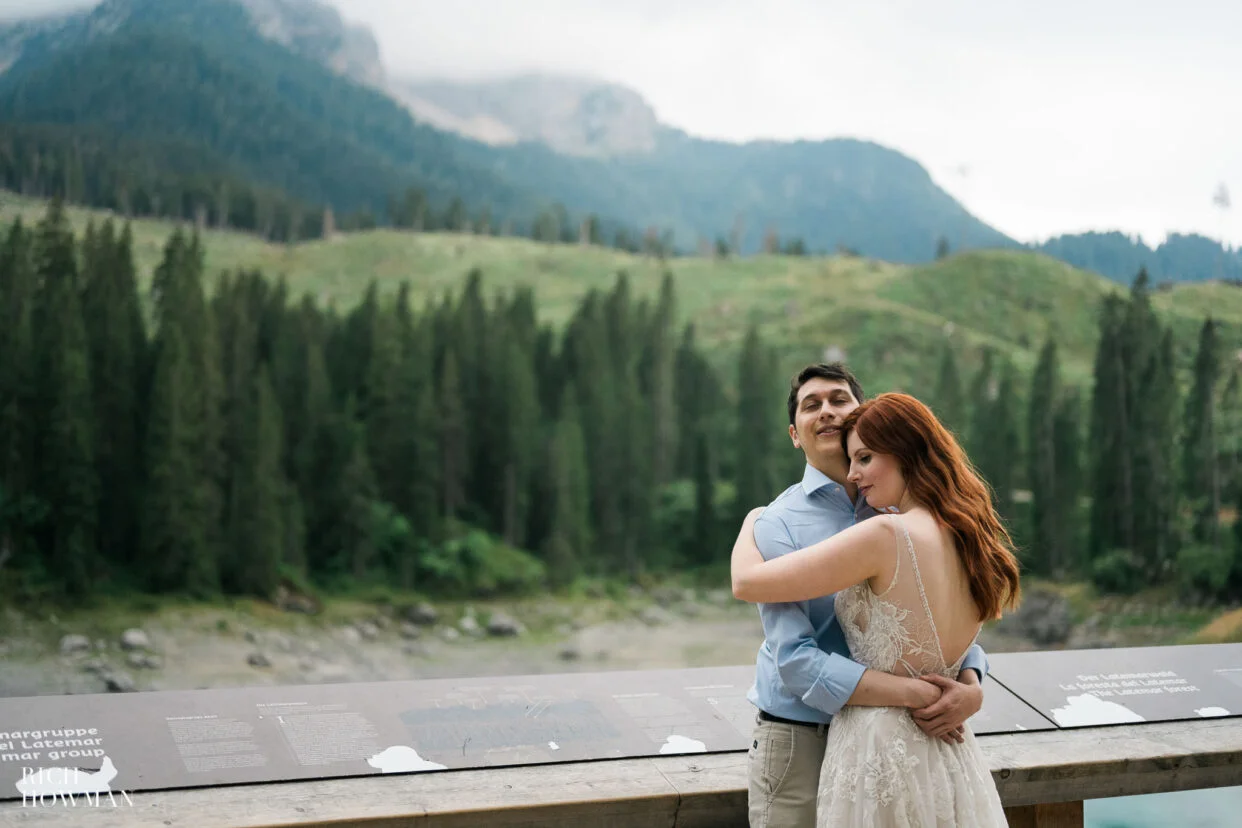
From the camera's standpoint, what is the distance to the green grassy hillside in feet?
37.0

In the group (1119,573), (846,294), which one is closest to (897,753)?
(1119,573)

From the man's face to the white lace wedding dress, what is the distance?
0.45 metres

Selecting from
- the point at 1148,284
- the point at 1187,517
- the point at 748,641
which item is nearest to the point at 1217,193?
the point at 1148,284

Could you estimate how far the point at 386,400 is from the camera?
33.8 ft

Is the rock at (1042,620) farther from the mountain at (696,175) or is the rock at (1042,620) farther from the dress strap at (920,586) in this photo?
the dress strap at (920,586)

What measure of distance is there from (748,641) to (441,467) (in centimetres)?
331

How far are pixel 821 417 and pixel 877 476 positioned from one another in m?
0.44

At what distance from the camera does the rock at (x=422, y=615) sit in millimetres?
9727

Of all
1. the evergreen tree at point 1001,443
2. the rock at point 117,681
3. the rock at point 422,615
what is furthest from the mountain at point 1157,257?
the rock at point 117,681

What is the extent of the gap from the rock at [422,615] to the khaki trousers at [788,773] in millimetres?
7523

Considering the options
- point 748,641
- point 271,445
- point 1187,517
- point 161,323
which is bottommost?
point 748,641

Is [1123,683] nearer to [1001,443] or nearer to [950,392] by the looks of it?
[1001,443]

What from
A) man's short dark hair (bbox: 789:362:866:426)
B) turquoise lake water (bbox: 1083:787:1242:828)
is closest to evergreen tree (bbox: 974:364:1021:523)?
turquoise lake water (bbox: 1083:787:1242:828)

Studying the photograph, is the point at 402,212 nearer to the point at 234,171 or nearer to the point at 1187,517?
the point at 234,171
